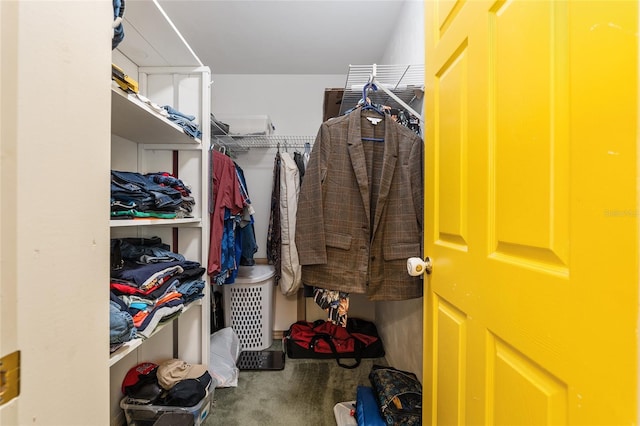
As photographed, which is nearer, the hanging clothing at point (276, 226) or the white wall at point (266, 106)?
the hanging clothing at point (276, 226)

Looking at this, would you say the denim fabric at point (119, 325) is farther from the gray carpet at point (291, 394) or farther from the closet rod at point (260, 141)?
the closet rod at point (260, 141)

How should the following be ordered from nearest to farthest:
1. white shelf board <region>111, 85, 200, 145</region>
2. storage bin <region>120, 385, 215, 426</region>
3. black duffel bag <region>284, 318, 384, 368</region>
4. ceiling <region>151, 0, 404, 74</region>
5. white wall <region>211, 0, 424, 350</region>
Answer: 1. white shelf board <region>111, 85, 200, 145</region>
2. storage bin <region>120, 385, 215, 426</region>
3. ceiling <region>151, 0, 404, 74</region>
4. black duffel bag <region>284, 318, 384, 368</region>
5. white wall <region>211, 0, 424, 350</region>

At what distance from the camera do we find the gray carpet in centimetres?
133

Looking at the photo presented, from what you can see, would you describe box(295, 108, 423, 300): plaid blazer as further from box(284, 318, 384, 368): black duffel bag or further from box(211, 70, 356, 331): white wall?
box(211, 70, 356, 331): white wall

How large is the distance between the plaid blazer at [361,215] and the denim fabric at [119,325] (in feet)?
2.25

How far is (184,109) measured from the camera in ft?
4.84

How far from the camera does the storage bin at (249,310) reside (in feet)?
6.43

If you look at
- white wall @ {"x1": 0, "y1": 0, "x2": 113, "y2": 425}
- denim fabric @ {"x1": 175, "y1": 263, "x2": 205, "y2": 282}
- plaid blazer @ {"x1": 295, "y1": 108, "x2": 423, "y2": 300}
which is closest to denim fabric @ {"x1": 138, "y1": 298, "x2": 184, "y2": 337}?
denim fabric @ {"x1": 175, "y1": 263, "x2": 205, "y2": 282}

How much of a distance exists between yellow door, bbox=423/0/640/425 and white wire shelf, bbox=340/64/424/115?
1.84ft

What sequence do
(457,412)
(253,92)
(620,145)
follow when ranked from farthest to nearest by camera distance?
1. (253,92)
2. (457,412)
3. (620,145)

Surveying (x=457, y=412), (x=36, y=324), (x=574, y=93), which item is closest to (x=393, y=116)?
(x=574, y=93)

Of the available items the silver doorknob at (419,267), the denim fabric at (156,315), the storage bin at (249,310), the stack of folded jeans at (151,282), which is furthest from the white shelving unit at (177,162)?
the silver doorknob at (419,267)

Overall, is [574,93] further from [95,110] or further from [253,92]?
[253,92]

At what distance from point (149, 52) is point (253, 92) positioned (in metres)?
1.22
